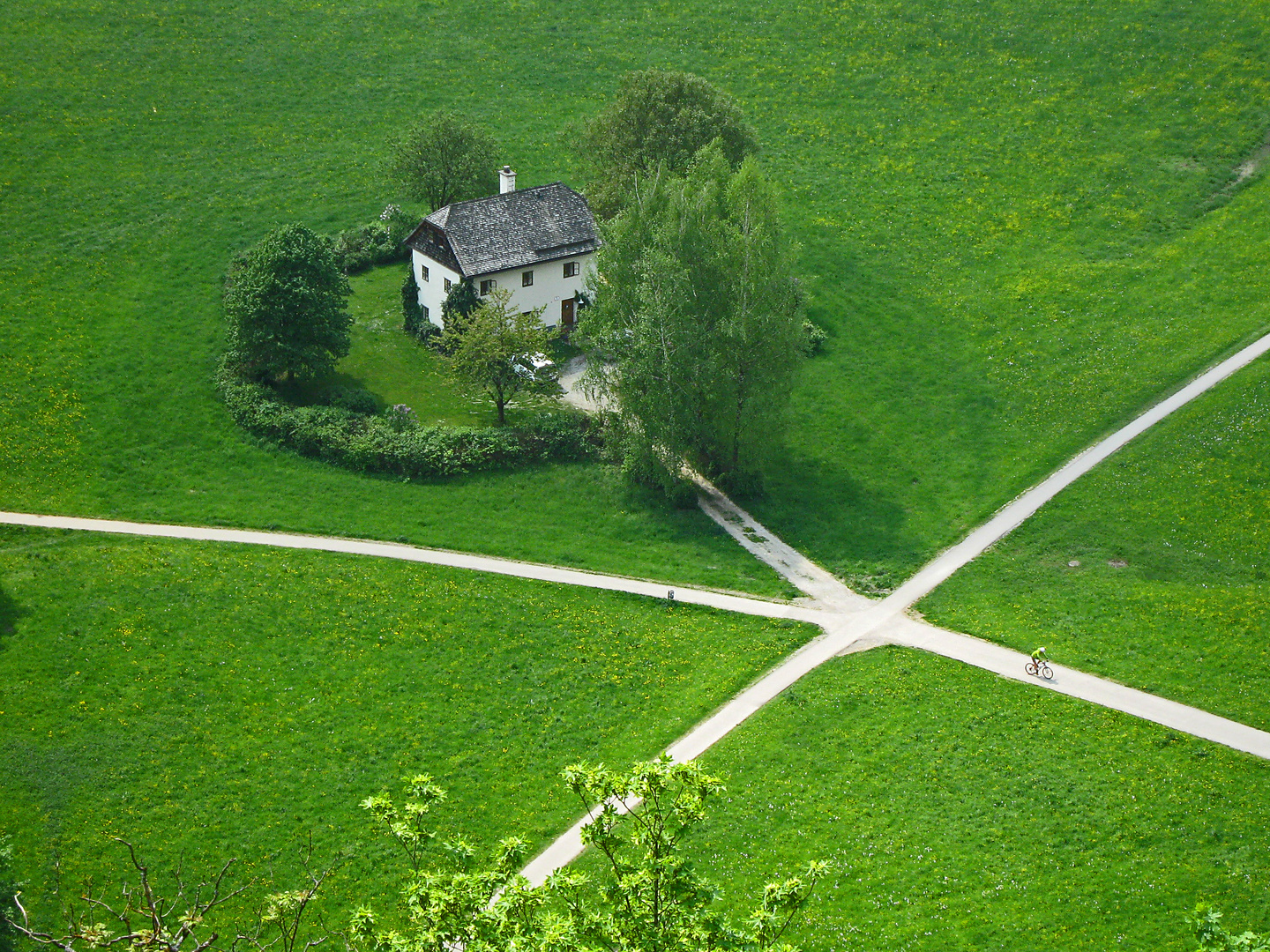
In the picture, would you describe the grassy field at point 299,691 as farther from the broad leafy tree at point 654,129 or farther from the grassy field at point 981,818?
the broad leafy tree at point 654,129

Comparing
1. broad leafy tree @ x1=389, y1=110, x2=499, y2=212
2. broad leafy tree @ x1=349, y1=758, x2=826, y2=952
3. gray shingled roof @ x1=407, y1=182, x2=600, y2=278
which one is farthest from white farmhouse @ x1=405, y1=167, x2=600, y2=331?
broad leafy tree @ x1=349, y1=758, x2=826, y2=952

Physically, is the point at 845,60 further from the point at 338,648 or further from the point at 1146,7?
the point at 338,648

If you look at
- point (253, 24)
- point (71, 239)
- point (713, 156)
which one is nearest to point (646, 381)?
point (713, 156)

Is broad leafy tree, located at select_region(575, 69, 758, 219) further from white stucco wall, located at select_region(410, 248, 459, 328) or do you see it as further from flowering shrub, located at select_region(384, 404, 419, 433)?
flowering shrub, located at select_region(384, 404, 419, 433)

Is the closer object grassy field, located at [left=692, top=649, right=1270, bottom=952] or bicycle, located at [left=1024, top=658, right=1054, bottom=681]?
grassy field, located at [left=692, top=649, right=1270, bottom=952]

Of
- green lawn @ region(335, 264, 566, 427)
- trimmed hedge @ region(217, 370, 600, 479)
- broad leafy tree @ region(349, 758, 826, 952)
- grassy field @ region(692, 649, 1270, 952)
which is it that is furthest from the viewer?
green lawn @ region(335, 264, 566, 427)

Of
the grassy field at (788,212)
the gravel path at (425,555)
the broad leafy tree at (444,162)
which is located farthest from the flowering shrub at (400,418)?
the broad leafy tree at (444,162)
